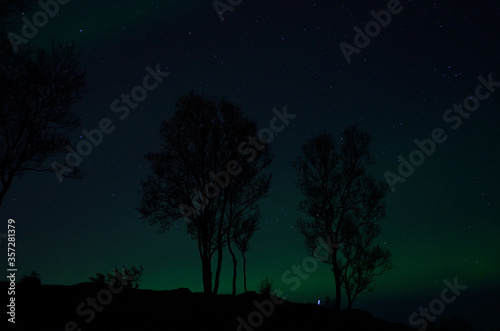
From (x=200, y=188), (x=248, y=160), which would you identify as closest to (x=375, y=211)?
(x=248, y=160)

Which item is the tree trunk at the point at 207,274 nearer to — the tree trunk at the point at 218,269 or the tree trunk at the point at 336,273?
the tree trunk at the point at 218,269

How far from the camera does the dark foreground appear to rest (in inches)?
463

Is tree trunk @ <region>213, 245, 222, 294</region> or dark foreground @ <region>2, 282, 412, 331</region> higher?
tree trunk @ <region>213, 245, 222, 294</region>

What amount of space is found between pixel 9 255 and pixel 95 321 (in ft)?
13.2

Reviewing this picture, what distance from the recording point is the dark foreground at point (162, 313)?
38.6ft

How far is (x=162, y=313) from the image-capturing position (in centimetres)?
1363

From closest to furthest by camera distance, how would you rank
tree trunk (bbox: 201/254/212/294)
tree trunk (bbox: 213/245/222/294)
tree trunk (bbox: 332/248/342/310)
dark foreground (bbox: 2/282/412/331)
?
dark foreground (bbox: 2/282/412/331)
tree trunk (bbox: 201/254/212/294)
tree trunk (bbox: 213/245/222/294)
tree trunk (bbox: 332/248/342/310)

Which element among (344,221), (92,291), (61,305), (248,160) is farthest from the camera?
(344,221)

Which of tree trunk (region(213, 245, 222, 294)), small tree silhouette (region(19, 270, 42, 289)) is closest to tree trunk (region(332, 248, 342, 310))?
tree trunk (region(213, 245, 222, 294))

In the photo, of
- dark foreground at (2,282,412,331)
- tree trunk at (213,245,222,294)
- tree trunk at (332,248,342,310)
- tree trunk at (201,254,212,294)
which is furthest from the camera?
tree trunk at (332,248,342,310)

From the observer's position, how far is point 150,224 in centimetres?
2209

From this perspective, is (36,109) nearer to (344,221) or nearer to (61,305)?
(61,305)

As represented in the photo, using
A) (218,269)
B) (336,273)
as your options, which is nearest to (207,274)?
(218,269)

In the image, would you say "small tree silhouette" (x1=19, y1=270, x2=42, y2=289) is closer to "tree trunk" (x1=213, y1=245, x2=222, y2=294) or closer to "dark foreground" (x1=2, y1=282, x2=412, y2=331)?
"dark foreground" (x1=2, y1=282, x2=412, y2=331)
